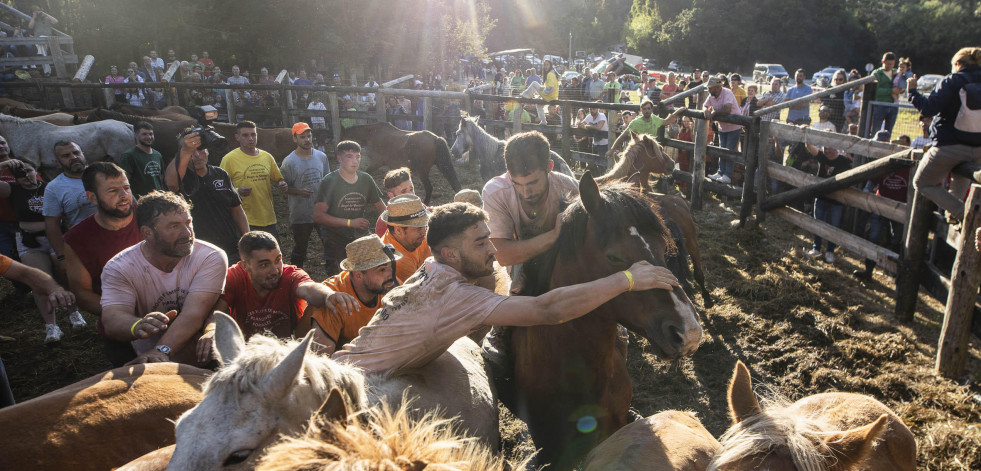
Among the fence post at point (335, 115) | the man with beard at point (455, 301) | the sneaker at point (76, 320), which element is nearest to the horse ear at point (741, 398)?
the man with beard at point (455, 301)


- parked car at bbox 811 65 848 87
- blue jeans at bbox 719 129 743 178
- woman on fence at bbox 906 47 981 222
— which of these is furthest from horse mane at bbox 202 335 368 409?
parked car at bbox 811 65 848 87

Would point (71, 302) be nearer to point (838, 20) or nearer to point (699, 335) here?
point (699, 335)

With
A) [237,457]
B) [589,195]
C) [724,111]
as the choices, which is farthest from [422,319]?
[724,111]

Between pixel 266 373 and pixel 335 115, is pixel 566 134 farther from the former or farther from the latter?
pixel 266 373

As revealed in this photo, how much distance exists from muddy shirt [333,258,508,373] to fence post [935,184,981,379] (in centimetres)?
419

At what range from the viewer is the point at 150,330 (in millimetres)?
2672

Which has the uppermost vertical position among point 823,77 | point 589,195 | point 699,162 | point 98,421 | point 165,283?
point 589,195

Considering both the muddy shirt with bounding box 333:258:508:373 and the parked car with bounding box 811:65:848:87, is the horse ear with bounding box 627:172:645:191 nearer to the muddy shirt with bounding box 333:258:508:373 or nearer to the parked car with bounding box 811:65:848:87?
the muddy shirt with bounding box 333:258:508:373

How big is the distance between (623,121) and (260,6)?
1799 cm

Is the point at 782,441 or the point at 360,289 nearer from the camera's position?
the point at 782,441

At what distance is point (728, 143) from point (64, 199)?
393 inches

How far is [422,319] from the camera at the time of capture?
224 centimetres

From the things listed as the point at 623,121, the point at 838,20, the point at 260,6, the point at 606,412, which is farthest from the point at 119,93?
the point at 838,20

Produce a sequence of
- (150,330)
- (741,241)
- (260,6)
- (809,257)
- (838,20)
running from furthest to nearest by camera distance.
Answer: (838,20)
(260,6)
(741,241)
(809,257)
(150,330)
